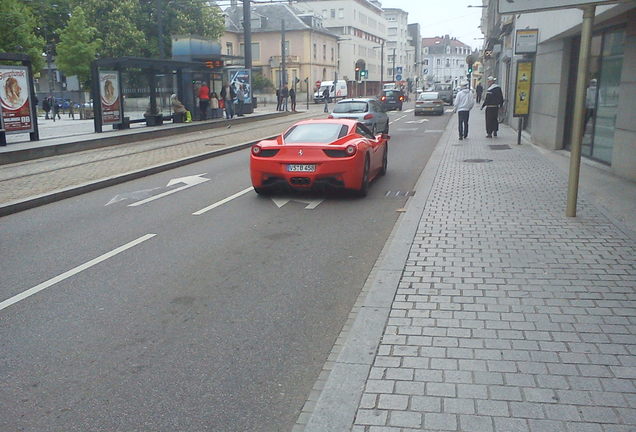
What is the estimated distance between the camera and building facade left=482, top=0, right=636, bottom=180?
1118 centimetres

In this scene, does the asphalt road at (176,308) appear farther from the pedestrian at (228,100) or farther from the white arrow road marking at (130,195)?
the pedestrian at (228,100)

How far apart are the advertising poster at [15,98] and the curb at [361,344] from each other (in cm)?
1430

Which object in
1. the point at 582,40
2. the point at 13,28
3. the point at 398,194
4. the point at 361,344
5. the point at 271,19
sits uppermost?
the point at 271,19

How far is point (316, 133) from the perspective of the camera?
10953 mm

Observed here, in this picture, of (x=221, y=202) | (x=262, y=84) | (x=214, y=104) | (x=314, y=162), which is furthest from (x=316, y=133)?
(x=262, y=84)

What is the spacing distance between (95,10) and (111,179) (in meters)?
41.7

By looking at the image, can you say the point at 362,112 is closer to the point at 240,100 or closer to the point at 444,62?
the point at 240,100

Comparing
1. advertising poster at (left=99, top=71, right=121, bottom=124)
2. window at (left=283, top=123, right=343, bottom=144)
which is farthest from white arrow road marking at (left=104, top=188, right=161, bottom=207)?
advertising poster at (left=99, top=71, right=121, bottom=124)

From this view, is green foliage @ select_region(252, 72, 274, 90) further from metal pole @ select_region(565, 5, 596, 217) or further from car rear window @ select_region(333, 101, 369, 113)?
metal pole @ select_region(565, 5, 596, 217)

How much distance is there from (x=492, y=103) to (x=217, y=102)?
51.8 feet

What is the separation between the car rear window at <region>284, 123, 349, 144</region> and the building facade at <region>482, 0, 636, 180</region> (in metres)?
4.32

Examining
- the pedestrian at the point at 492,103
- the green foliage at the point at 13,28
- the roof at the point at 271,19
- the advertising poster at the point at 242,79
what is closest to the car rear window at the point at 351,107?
the pedestrian at the point at 492,103

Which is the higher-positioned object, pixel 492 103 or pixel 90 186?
pixel 492 103

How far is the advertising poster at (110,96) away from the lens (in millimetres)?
22516
